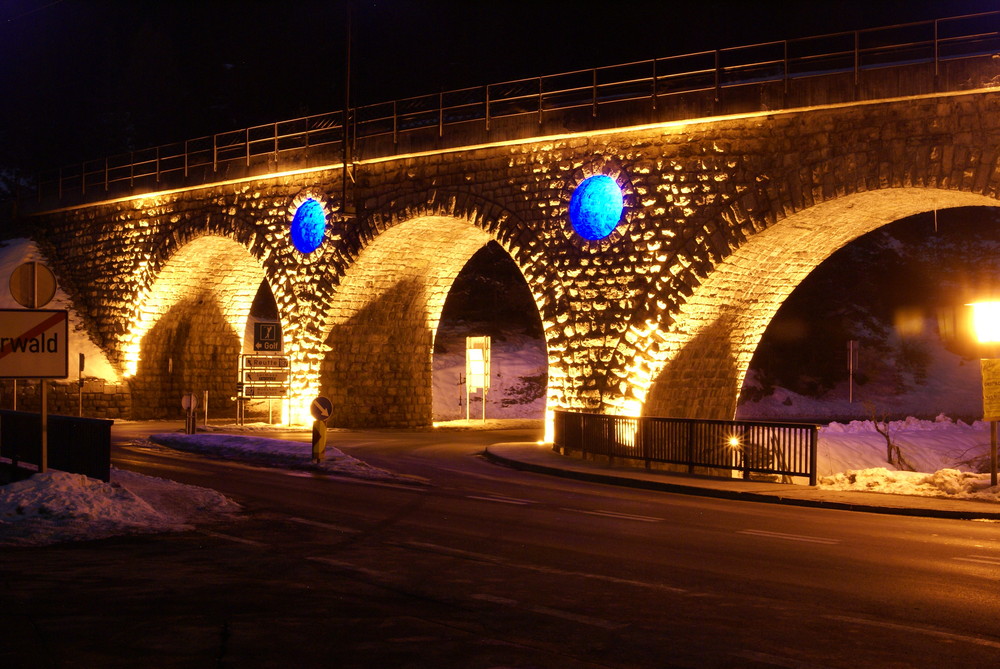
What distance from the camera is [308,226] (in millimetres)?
26484

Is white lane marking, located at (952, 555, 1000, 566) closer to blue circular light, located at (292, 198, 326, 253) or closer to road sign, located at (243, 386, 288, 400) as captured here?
blue circular light, located at (292, 198, 326, 253)

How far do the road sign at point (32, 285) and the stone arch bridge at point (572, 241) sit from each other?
436 inches

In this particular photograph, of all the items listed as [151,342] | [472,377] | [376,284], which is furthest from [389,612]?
[151,342]

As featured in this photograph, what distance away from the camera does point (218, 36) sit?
217 ft

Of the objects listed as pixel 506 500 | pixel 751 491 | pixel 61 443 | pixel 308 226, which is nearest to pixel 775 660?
pixel 506 500

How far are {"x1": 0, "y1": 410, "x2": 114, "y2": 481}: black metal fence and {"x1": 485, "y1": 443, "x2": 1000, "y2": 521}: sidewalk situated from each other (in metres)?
7.54

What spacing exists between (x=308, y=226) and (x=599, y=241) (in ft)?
29.9

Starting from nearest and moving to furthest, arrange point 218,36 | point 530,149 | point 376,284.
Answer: point 530,149
point 376,284
point 218,36

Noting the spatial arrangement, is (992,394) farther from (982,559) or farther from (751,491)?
(982,559)

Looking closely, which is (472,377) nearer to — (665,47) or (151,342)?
(151,342)

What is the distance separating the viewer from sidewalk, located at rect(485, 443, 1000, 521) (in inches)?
510

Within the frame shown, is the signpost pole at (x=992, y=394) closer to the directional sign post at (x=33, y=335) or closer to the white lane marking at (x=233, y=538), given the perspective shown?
the white lane marking at (x=233, y=538)

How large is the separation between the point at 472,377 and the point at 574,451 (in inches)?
413

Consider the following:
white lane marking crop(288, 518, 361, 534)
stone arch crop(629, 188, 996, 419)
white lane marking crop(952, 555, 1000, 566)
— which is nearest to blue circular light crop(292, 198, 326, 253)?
stone arch crop(629, 188, 996, 419)
